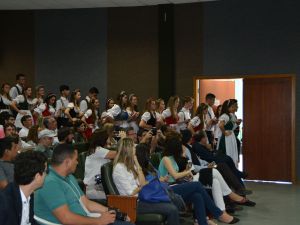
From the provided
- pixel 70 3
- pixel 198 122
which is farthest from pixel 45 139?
pixel 70 3

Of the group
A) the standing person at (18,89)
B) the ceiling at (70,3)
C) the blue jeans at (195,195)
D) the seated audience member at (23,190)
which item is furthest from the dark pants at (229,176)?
the ceiling at (70,3)

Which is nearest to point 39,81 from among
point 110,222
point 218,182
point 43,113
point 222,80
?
point 43,113

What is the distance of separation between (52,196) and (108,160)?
1842 millimetres

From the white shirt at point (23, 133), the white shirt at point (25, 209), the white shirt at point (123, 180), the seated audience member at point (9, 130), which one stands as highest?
the seated audience member at point (9, 130)

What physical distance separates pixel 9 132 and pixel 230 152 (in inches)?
148

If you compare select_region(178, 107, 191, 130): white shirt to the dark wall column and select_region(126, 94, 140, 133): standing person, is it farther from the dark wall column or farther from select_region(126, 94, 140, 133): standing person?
the dark wall column

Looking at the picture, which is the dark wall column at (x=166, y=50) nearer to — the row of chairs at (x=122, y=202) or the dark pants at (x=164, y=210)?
the row of chairs at (x=122, y=202)

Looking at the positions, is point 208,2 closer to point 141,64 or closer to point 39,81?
point 141,64

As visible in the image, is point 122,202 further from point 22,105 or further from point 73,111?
point 22,105

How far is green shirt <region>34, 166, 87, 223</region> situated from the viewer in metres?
3.08

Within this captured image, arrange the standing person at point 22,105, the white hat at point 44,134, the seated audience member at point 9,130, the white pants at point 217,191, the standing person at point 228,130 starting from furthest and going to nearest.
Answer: the standing person at point 22,105, the standing person at point 228,130, the white hat at point 44,134, the seated audience member at point 9,130, the white pants at point 217,191

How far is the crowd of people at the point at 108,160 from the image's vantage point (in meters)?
3.06

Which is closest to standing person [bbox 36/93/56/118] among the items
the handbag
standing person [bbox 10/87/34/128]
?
standing person [bbox 10/87/34/128]

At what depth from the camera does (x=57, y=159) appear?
326 centimetres
